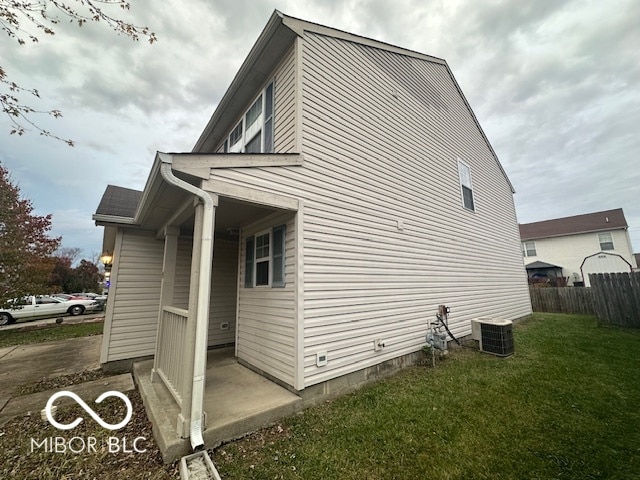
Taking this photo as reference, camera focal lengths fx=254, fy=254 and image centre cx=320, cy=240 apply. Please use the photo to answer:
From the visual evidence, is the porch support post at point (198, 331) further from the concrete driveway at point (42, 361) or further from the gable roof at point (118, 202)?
the gable roof at point (118, 202)

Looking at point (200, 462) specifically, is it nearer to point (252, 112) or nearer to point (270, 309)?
point (270, 309)

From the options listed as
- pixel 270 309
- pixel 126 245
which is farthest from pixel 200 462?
pixel 126 245

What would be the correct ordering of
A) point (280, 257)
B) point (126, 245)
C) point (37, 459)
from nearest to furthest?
point (37, 459) < point (280, 257) < point (126, 245)

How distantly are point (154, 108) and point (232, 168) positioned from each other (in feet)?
23.4

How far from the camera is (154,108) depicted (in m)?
8.18

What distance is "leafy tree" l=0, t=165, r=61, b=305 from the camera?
11523 millimetres

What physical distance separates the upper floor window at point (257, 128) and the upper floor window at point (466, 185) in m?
6.53

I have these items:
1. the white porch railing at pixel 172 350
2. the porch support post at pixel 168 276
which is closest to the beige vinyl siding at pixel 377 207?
the white porch railing at pixel 172 350

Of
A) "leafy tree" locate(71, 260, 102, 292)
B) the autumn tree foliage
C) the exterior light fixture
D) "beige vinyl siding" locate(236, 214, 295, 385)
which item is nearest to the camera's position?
"beige vinyl siding" locate(236, 214, 295, 385)

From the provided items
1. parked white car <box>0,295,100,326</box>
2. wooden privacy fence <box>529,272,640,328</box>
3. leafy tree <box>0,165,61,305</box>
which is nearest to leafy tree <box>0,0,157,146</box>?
leafy tree <box>0,165,61,305</box>

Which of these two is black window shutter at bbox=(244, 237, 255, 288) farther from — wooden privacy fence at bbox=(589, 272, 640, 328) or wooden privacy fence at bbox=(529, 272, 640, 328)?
wooden privacy fence at bbox=(589, 272, 640, 328)

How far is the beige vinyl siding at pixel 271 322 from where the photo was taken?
3.91 metres

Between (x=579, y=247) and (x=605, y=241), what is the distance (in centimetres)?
167

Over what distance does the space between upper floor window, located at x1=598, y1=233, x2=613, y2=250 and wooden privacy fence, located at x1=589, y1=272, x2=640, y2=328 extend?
62.1 feet
